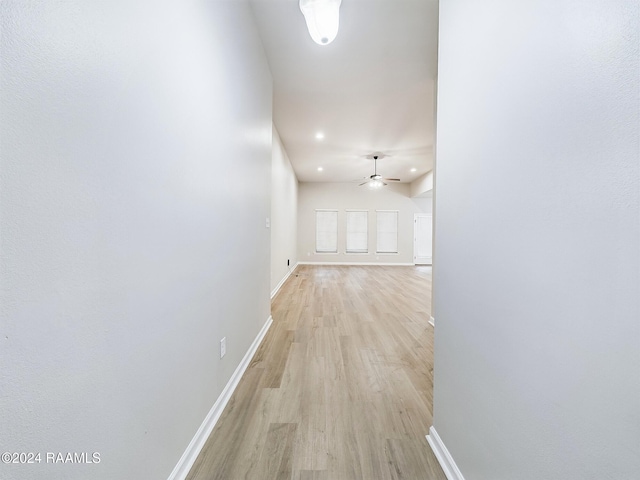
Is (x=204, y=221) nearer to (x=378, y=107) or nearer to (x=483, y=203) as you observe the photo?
(x=483, y=203)

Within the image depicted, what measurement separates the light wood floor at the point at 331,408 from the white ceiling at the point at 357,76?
2.89 metres

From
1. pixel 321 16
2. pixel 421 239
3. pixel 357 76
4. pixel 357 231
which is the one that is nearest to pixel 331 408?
pixel 321 16

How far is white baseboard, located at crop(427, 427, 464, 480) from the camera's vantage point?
40.2 inches

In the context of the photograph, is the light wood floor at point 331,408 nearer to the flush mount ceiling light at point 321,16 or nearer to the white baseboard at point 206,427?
the white baseboard at point 206,427

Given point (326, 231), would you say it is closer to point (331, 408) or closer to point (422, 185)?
point (422, 185)

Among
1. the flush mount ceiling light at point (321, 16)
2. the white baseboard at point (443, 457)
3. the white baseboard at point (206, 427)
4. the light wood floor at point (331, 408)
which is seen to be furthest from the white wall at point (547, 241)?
the white baseboard at point (206, 427)

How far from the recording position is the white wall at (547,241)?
466mm

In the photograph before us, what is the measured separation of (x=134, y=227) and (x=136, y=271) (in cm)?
15

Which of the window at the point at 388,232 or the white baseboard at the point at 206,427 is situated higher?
the window at the point at 388,232

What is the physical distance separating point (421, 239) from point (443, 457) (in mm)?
8468

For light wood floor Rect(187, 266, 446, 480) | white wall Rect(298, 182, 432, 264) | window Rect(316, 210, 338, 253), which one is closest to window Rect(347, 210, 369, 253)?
white wall Rect(298, 182, 432, 264)

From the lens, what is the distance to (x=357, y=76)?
2.81m

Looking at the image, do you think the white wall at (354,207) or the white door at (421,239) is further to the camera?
the white door at (421,239)

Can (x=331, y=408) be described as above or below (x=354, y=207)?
below
